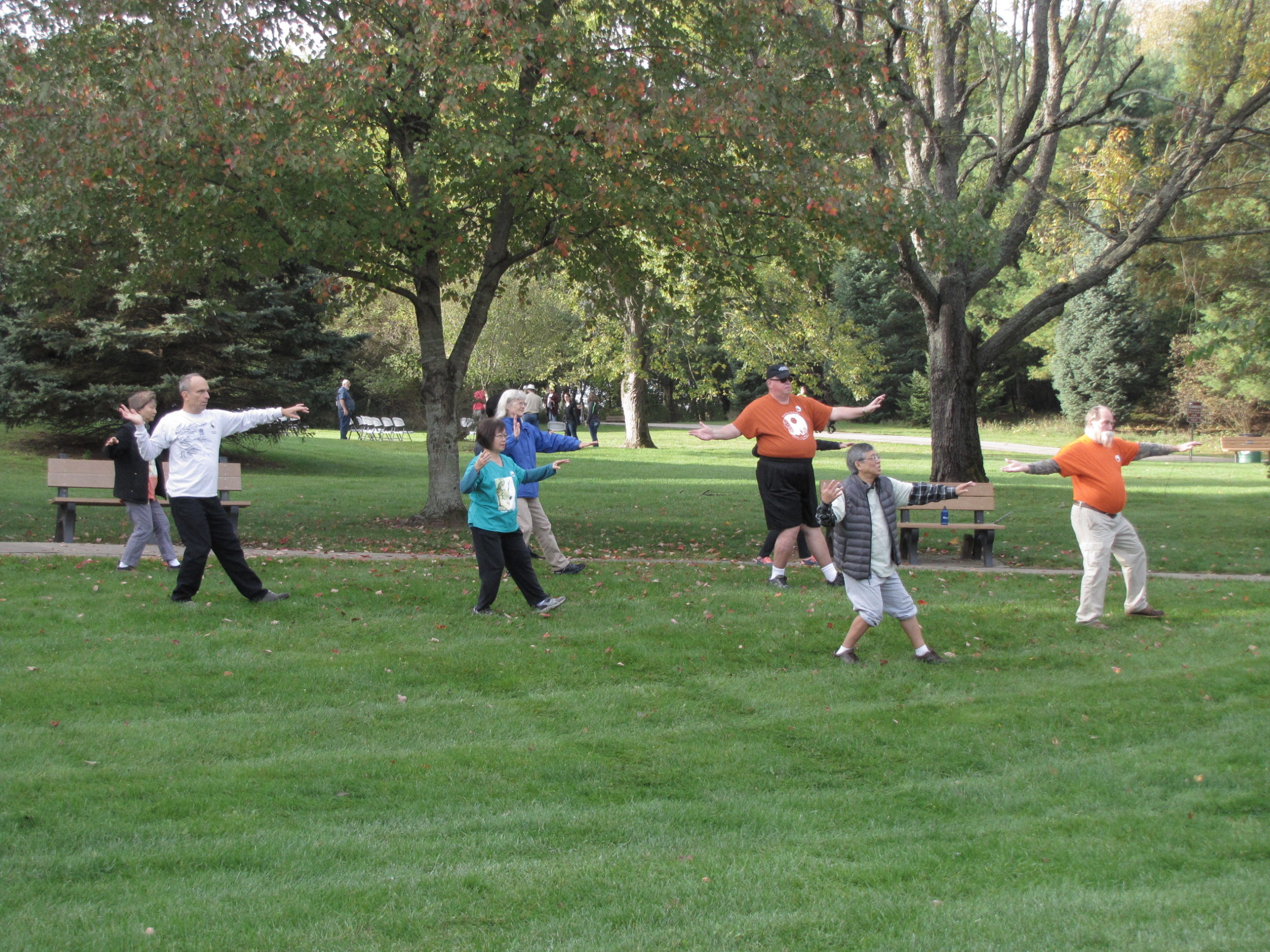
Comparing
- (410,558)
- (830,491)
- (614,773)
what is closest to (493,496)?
(830,491)

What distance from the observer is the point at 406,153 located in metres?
13.9

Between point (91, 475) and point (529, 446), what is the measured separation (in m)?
5.84

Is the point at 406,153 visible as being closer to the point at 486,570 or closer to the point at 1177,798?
the point at 486,570

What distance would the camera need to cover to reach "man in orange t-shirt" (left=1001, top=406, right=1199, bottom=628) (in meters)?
9.39

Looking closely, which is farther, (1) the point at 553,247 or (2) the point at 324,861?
(1) the point at 553,247

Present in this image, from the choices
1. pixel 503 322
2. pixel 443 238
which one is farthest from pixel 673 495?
pixel 503 322

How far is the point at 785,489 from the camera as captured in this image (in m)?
10.4

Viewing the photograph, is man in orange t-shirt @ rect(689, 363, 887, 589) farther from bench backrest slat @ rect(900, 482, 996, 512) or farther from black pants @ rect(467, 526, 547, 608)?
bench backrest slat @ rect(900, 482, 996, 512)

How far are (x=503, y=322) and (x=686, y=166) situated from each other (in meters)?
28.9

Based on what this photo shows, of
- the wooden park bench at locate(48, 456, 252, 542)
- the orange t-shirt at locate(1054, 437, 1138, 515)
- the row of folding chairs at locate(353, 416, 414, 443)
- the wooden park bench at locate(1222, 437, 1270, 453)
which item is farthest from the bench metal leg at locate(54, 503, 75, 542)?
the wooden park bench at locate(1222, 437, 1270, 453)

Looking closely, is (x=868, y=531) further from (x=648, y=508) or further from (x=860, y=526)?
(x=648, y=508)

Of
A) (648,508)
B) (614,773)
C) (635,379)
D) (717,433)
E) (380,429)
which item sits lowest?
(614,773)

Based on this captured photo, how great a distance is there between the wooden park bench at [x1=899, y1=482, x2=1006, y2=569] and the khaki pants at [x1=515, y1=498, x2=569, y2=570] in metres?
4.01

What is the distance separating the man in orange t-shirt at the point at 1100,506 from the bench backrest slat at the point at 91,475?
893 cm
